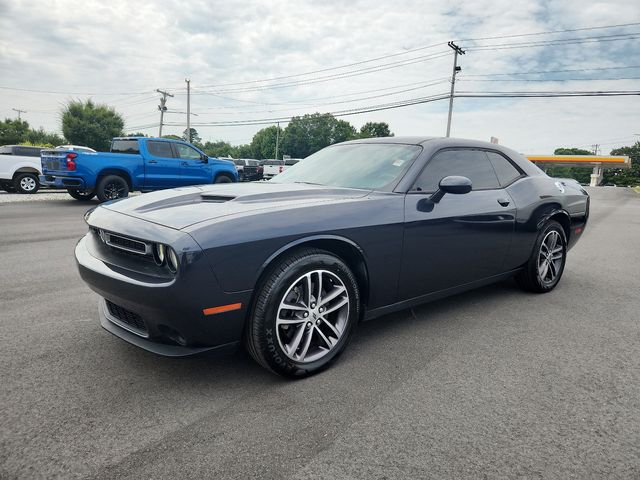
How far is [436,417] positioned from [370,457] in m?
0.47

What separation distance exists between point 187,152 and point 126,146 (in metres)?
1.56

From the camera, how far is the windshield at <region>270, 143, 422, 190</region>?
3.13 m

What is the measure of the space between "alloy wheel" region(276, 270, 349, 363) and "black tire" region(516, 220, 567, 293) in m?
2.38

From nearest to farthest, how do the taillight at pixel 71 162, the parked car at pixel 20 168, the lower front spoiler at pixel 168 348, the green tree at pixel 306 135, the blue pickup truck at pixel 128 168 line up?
the lower front spoiler at pixel 168 348 < the taillight at pixel 71 162 < the blue pickup truck at pixel 128 168 < the parked car at pixel 20 168 < the green tree at pixel 306 135

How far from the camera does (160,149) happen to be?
1164 cm

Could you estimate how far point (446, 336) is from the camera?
10.3ft

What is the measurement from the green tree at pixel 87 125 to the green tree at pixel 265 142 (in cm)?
5456

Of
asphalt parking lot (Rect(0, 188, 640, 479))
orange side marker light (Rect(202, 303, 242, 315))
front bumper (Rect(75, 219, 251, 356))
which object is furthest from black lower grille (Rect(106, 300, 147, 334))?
orange side marker light (Rect(202, 303, 242, 315))

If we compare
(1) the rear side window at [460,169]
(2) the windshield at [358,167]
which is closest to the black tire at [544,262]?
(1) the rear side window at [460,169]

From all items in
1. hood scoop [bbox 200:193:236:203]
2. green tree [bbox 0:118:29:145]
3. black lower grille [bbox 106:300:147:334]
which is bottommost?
black lower grille [bbox 106:300:147:334]

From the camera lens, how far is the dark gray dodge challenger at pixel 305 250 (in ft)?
6.98

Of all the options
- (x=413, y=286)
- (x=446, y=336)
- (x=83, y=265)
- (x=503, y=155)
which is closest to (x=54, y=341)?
(x=83, y=265)

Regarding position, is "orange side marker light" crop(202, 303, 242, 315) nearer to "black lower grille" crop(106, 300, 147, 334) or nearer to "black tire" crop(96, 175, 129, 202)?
"black lower grille" crop(106, 300, 147, 334)

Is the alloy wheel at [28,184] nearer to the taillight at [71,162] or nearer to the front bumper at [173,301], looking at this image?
the taillight at [71,162]
